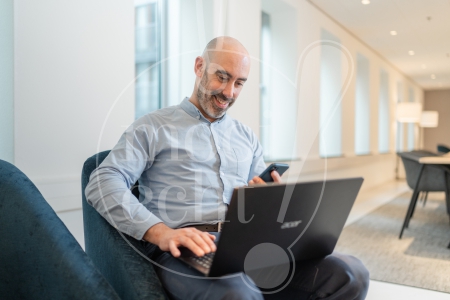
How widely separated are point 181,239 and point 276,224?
0.24m

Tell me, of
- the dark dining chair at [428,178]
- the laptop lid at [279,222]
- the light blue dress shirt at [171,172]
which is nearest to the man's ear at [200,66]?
the light blue dress shirt at [171,172]

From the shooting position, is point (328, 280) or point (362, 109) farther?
point (362, 109)

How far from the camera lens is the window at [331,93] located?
5645mm

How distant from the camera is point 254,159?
1688 mm

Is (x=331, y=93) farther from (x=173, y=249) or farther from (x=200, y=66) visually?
(x=173, y=249)

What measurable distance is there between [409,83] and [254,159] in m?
10.3

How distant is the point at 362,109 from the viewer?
288 inches

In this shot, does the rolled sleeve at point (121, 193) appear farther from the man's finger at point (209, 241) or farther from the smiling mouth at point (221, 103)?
the smiling mouth at point (221, 103)

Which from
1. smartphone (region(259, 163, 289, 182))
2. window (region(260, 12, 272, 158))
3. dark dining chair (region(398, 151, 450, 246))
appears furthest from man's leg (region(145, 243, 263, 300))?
window (region(260, 12, 272, 158))

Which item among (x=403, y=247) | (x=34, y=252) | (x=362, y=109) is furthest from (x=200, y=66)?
(x=362, y=109)

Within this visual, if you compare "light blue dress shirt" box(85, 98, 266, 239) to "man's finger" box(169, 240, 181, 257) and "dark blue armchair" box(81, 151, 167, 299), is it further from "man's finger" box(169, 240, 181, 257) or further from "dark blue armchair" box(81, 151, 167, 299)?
"man's finger" box(169, 240, 181, 257)

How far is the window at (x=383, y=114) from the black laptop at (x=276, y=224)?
26.9 feet

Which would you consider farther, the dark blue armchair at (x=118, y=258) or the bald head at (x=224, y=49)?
the bald head at (x=224, y=49)

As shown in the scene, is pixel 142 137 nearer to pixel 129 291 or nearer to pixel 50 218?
pixel 50 218
